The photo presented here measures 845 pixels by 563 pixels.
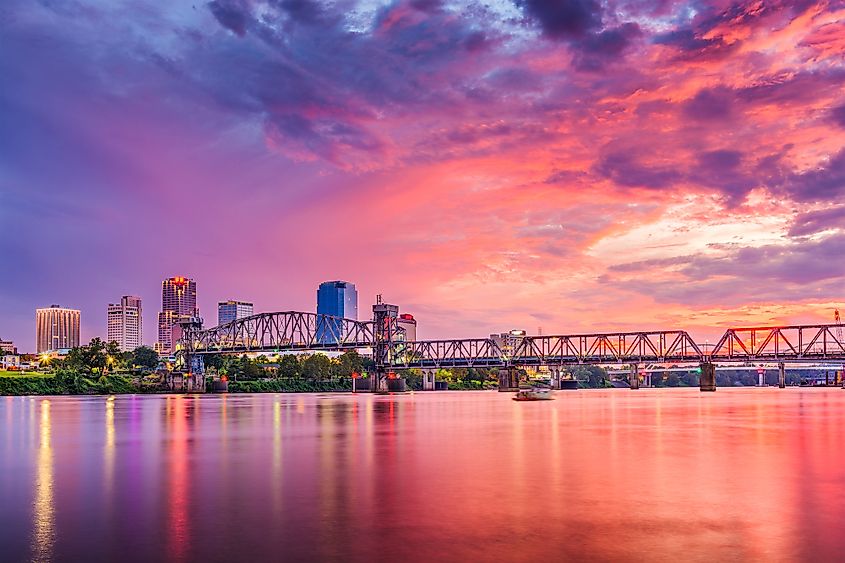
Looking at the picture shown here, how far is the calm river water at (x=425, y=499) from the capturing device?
19.7 meters

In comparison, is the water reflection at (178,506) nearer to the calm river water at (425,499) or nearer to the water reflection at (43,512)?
the calm river water at (425,499)

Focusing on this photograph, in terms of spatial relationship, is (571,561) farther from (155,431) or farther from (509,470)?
(155,431)

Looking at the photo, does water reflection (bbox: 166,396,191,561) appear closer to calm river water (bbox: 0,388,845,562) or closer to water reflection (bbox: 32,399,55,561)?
calm river water (bbox: 0,388,845,562)

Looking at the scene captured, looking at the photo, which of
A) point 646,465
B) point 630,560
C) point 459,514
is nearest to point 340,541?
point 459,514

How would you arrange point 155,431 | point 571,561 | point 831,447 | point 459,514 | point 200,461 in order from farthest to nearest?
point 155,431, point 831,447, point 200,461, point 459,514, point 571,561

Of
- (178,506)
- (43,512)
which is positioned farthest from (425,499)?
(43,512)

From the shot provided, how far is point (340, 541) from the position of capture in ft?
66.8

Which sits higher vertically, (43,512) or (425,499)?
(43,512)

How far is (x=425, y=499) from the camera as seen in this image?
27203mm

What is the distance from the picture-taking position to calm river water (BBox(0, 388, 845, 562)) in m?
19.7

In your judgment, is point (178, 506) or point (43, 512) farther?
point (178, 506)

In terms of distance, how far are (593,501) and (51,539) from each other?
16.7 meters

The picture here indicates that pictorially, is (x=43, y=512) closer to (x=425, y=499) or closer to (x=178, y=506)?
(x=178, y=506)

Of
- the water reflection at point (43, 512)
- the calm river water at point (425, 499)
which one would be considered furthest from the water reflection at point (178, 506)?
the water reflection at point (43, 512)
